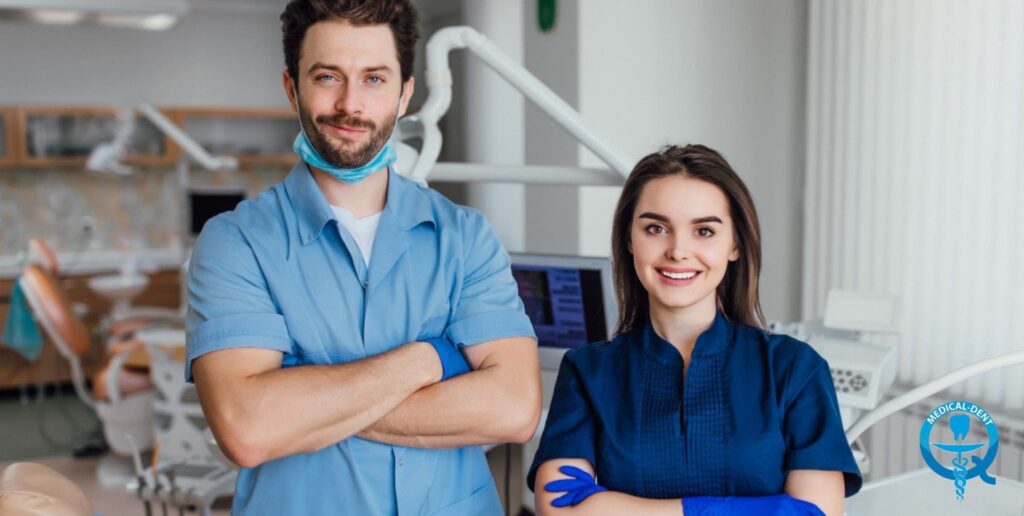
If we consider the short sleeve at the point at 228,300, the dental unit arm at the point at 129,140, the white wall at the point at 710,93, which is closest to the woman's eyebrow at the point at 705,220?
the short sleeve at the point at 228,300

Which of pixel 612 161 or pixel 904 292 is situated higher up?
pixel 612 161

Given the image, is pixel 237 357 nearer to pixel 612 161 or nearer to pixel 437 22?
pixel 612 161

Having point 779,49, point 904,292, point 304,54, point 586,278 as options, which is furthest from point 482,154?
point 304,54

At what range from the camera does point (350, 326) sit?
142 centimetres

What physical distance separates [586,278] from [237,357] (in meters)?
1.05

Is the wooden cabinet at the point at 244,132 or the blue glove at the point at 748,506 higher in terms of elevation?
the wooden cabinet at the point at 244,132

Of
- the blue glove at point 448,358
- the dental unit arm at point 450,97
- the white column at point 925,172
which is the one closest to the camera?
the blue glove at point 448,358

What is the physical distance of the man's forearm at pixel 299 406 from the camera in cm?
130

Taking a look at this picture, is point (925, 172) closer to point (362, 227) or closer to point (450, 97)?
point (450, 97)

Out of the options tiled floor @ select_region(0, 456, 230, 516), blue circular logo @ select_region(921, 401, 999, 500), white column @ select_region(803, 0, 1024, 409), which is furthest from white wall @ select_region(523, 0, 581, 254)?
blue circular logo @ select_region(921, 401, 999, 500)

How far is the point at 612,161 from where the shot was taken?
2.04 m

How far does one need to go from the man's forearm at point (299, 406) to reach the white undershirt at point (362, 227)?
20cm

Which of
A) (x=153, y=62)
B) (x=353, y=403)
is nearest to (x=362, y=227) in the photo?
(x=353, y=403)

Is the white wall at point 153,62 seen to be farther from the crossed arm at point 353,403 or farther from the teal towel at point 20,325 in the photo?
the crossed arm at point 353,403
